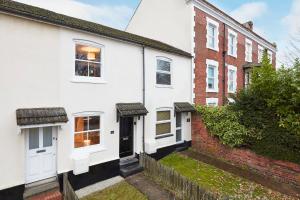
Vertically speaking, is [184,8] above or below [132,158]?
above

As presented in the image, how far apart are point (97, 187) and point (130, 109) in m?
3.71

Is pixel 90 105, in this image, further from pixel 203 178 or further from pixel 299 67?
pixel 299 67

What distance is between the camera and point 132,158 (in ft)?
33.6

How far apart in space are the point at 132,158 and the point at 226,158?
5.34 m

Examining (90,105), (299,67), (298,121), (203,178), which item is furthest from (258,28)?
(90,105)

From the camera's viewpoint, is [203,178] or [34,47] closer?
[34,47]

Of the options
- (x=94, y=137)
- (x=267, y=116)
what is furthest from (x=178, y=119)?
(x=94, y=137)

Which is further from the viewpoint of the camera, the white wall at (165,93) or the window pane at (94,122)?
the white wall at (165,93)

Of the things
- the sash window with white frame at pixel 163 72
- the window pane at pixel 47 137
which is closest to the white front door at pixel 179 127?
the sash window with white frame at pixel 163 72

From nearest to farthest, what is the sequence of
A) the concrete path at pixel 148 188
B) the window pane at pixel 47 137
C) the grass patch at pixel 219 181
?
Answer: 1. the window pane at pixel 47 137
2. the concrete path at pixel 148 188
3. the grass patch at pixel 219 181

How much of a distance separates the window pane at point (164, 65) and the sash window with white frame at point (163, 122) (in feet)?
8.68

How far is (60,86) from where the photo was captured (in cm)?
762

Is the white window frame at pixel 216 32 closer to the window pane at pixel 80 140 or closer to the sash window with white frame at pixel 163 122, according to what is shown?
the sash window with white frame at pixel 163 122

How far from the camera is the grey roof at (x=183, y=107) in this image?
39.9 ft
